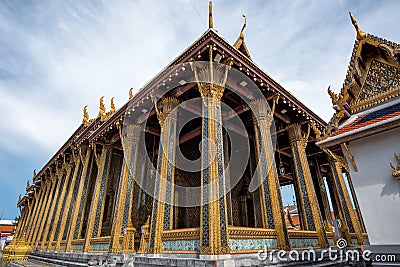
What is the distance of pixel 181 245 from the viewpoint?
5.52 m

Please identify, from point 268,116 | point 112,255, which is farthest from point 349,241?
point 112,255

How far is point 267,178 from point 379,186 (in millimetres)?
3196

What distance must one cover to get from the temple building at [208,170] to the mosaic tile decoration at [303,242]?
0.03 meters

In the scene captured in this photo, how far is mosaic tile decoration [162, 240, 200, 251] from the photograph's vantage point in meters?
5.19

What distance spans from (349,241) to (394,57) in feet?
23.1

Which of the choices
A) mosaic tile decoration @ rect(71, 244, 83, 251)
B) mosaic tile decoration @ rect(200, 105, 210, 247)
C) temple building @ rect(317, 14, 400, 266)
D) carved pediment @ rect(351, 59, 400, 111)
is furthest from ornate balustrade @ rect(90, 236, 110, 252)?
carved pediment @ rect(351, 59, 400, 111)

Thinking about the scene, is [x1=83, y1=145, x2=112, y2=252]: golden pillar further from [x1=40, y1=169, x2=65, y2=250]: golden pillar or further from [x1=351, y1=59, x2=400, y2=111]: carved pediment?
[x1=351, y1=59, x2=400, y2=111]: carved pediment

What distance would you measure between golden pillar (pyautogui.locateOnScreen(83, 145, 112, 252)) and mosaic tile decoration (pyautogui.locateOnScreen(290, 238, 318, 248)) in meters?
7.00

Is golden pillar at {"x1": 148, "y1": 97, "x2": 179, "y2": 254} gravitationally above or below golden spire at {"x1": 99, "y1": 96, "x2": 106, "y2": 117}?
below

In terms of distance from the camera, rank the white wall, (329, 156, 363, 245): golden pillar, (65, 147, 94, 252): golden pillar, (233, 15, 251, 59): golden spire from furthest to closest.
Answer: (65, 147, 94, 252): golden pillar → (329, 156, 363, 245): golden pillar → (233, 15, 251, 59): golden spire → the white wall

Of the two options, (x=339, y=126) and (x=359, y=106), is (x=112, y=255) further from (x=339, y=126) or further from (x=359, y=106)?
(x=359, y=106)

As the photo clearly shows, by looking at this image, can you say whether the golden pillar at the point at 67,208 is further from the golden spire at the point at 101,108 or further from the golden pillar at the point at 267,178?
the golden pillar at the point at 267,178

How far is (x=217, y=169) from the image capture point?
18.2 feet

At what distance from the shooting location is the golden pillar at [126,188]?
8023mm
